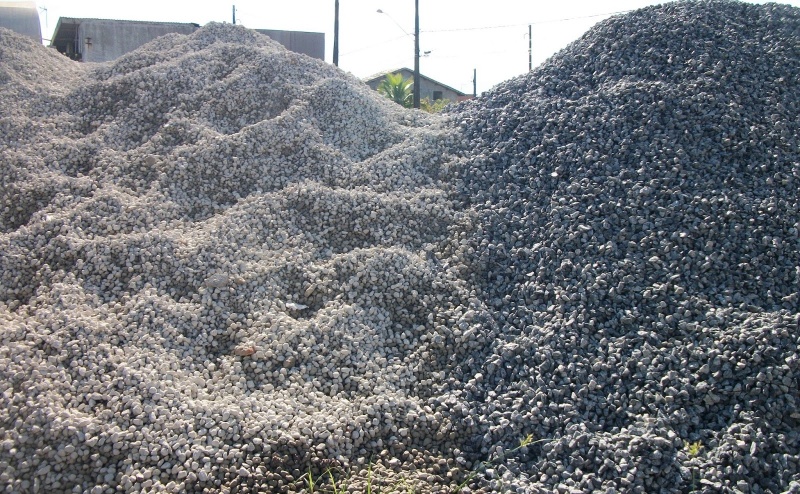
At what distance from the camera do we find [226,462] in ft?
12.0

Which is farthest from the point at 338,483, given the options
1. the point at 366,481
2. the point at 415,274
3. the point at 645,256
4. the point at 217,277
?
the point at 645,256

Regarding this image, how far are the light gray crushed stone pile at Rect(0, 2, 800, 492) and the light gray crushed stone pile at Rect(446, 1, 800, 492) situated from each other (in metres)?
0.02

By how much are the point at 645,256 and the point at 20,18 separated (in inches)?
501

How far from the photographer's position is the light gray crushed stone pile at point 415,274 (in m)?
3.69

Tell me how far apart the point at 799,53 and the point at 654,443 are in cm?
462

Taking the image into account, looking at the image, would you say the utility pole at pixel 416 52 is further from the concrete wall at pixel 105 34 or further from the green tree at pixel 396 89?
the concrete wall at pixel 105 34

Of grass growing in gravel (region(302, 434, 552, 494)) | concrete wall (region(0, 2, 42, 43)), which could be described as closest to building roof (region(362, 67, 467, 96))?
concrete wall (region(0, 2, 42, 43))

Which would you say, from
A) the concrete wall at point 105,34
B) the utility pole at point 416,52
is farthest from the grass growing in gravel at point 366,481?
the concrete wall at point 105,34

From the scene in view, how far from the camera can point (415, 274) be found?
5.03 m

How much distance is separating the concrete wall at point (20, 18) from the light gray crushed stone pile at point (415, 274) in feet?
19.9

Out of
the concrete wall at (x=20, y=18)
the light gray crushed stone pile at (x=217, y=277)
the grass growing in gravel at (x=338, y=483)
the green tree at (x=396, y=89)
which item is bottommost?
the grass growing in gravel at (x=338, y=483)

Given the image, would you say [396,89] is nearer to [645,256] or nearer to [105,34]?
[105,34]

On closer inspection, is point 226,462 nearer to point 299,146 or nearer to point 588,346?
point 588,346

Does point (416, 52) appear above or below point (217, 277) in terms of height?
above
